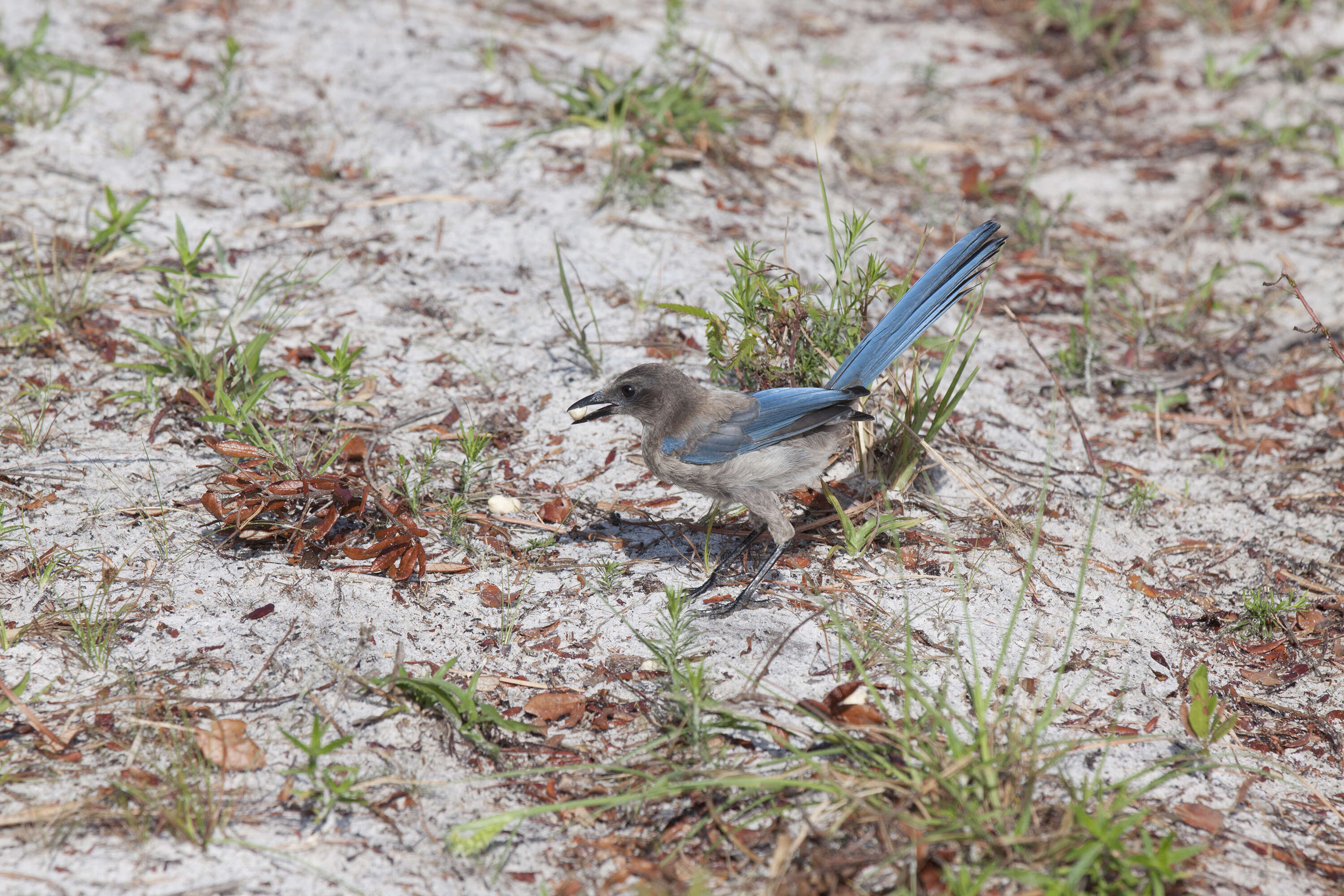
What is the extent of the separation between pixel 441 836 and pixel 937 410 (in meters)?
2.61

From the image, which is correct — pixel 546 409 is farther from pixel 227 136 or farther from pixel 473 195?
pixel 227 136

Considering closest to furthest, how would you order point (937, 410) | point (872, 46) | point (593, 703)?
point (593, 703) < point (937, 410) < point (872, 46)

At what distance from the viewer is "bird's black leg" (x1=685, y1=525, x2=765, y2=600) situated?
12.7 ft

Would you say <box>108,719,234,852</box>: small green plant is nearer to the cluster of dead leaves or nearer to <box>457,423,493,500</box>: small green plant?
the cluster of dead leaves

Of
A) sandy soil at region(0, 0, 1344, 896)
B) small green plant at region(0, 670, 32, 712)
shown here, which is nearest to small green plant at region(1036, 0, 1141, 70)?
sandy soil at region(0, 0, 1344, 896)

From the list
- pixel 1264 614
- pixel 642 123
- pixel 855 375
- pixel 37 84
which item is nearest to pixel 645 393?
pixel 855 375

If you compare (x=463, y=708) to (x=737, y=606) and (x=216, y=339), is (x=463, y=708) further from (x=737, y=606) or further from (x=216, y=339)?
(x=216, y=339)

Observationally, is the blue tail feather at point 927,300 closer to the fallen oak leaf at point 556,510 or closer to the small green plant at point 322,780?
the fallen oak leaf at point 556,510

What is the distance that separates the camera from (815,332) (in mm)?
4316

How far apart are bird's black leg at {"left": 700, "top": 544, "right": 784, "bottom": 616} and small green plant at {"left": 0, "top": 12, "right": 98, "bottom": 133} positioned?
5.26m

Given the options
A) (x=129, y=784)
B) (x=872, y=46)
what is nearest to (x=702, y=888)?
(x=129, y=784)

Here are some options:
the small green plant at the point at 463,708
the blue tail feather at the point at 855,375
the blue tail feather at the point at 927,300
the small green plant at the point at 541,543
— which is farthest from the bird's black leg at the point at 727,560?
the small green plant at the point at 463,708

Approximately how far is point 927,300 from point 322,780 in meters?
2.77

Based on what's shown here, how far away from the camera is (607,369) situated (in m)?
4.95
